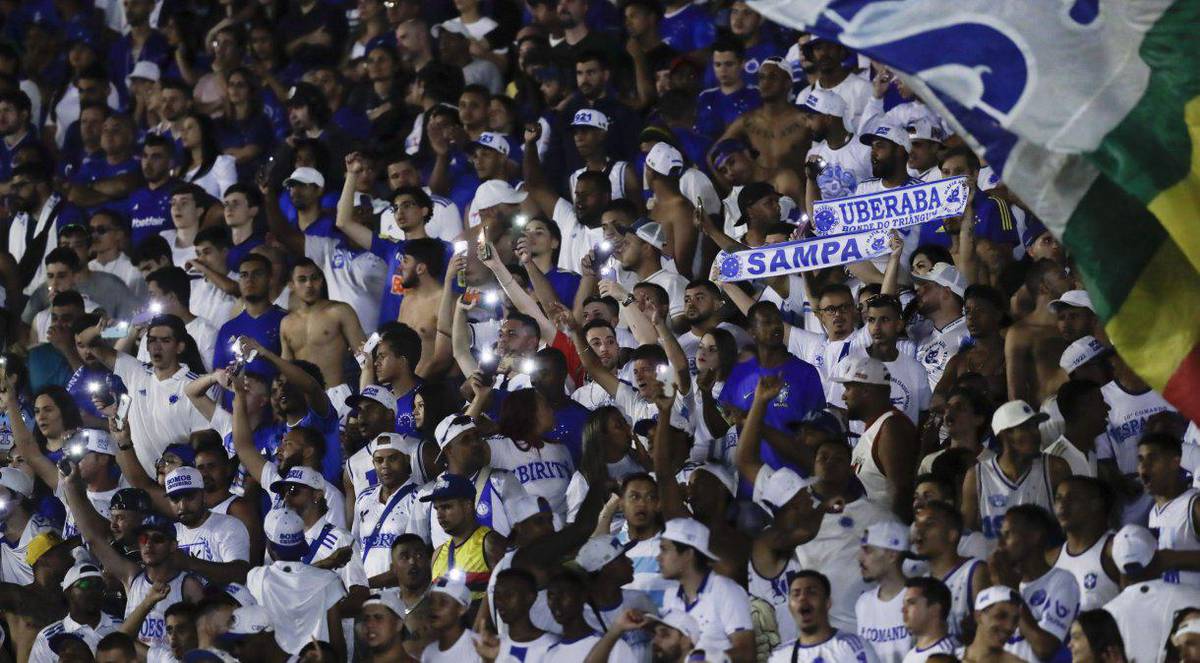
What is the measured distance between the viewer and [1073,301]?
11.0 m

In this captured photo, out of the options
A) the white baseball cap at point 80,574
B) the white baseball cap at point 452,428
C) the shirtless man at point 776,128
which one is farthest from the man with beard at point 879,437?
the white baseball cap at point 80,574

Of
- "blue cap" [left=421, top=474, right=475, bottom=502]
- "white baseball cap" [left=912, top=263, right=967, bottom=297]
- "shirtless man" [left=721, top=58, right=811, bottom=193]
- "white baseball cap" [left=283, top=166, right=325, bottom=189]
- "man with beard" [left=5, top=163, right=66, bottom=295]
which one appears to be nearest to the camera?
"blue cap" [left=421, top=474, right=475, bottom=502]

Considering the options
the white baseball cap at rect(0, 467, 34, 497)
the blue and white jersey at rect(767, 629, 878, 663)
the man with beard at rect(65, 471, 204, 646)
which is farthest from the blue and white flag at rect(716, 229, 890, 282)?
the white baseball cap at rect(0, 467, 34, 497)

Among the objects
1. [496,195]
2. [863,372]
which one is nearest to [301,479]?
[496,195]

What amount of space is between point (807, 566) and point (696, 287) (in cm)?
226

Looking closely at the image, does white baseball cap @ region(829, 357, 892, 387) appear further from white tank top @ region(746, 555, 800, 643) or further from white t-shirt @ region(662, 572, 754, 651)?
white t-shirt @ region(662, 572, 754, 651)

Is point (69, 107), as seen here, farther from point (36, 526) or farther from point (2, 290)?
point (36, 526)

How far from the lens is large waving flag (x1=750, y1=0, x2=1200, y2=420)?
685 centimetres

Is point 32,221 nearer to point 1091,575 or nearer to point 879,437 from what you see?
point 879,437

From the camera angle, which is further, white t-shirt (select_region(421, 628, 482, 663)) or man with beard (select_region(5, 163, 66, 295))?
man with beard (select_region(5, 163, 66, 295))

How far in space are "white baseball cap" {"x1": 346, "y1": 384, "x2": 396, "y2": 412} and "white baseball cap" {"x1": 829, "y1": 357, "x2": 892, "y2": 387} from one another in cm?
245

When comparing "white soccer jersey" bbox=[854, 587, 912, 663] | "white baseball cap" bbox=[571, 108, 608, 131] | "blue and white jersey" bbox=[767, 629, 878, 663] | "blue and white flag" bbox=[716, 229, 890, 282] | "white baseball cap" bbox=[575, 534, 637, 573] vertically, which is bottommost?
"white baseball cap" bbox=[571, 108, 608, 131]

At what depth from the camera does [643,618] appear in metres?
9.72

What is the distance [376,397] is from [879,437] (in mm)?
2754
